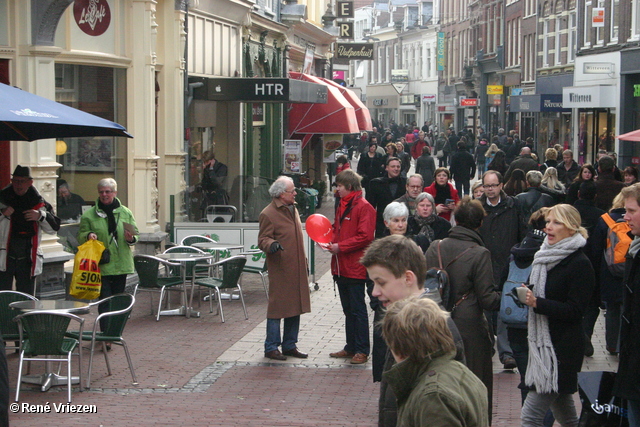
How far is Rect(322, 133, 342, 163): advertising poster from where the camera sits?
88.1 feet

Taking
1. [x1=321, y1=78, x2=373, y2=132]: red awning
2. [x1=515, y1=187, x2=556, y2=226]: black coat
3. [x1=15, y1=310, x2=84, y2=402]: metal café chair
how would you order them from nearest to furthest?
[x1=15, y1=310, x2=84, y2=402]: metal café chair, [x1=515, y1=187, x2=556, y2=226]: black coat, [x1=321, y1=78, x2=373, y2=132]: red awning

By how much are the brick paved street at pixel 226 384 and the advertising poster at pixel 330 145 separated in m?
16.3

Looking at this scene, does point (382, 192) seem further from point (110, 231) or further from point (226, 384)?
point (226, 384)

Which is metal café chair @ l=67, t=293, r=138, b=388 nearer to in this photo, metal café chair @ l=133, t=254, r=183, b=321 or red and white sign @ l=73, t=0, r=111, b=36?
metal café chair @ l=133, t=254, r=183, b=321

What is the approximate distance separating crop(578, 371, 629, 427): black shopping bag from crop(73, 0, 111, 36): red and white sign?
9.20 metres

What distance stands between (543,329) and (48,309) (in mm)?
3954

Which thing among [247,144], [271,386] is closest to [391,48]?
[247,144]

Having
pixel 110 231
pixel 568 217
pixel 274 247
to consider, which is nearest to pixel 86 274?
pixel 110 231

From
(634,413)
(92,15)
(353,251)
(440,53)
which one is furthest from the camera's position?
(440,53)

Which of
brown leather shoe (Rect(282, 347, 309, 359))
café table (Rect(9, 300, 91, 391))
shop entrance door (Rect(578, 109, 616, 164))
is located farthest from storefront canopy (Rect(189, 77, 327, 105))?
shop entrance door (Rect(578, 109, 616, 164))

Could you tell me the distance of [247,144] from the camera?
21359mm

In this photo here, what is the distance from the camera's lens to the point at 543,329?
582cm

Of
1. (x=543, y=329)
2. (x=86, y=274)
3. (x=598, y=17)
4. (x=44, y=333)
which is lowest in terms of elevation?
(x=44, y=333)

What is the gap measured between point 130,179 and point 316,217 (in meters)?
5.15
